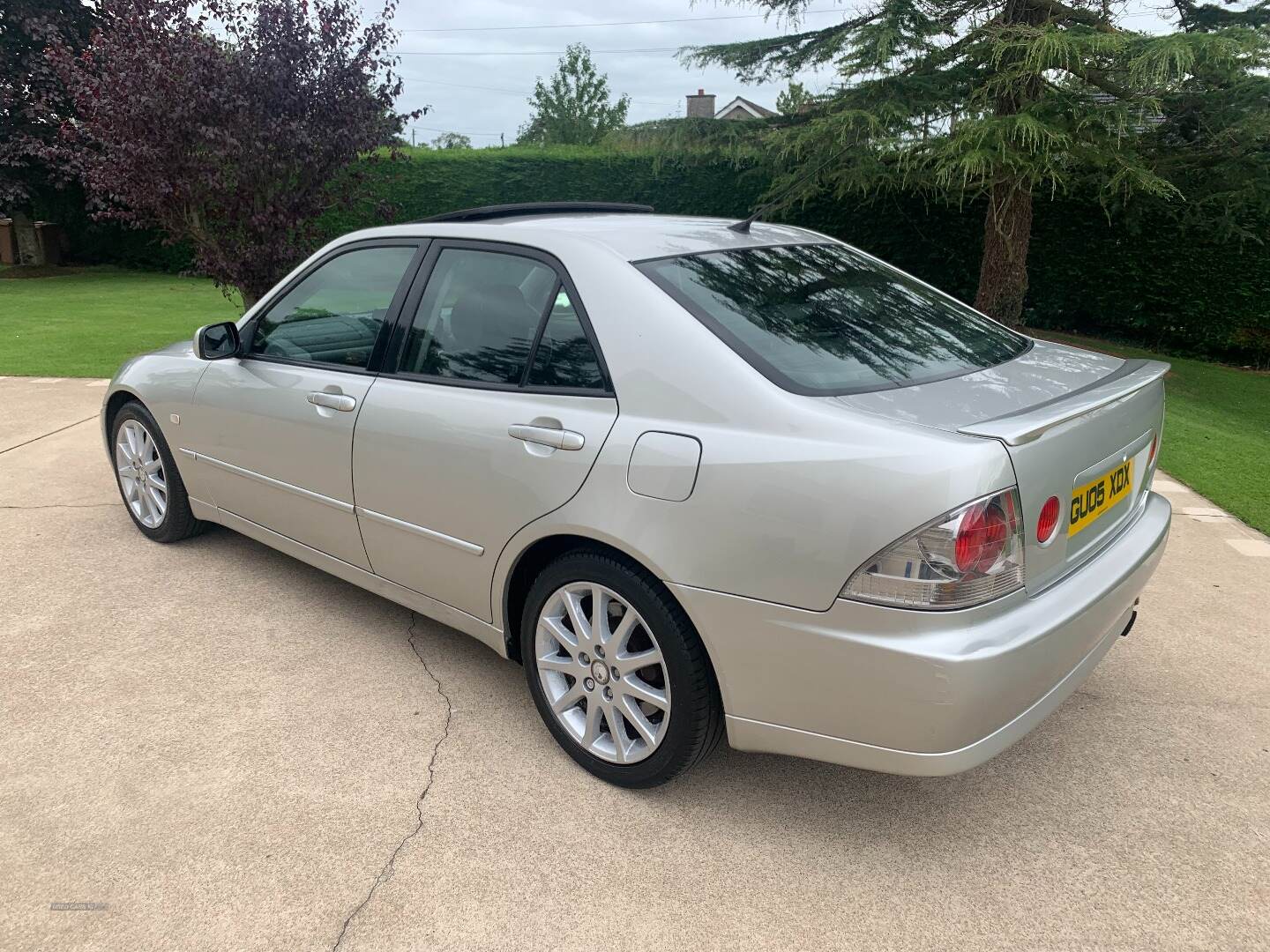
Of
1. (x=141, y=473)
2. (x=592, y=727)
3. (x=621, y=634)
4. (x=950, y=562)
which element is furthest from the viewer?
(x=141, y=473)

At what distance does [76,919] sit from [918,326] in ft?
9.14

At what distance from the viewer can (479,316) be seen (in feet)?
10.1

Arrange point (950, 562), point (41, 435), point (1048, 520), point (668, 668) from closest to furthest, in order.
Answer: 1. point (950, 562)
2. point (1048, 520)
3. point (668, 668)
4. point (41, 435)

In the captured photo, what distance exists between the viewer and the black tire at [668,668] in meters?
2.47

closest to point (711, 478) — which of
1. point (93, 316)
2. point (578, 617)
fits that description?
point (578, 617)

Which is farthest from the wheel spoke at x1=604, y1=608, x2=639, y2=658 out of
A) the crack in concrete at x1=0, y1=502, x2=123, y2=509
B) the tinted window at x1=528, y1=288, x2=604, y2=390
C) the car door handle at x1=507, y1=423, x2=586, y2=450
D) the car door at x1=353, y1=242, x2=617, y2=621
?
the crack in concrete at x1=0, y1=502, x2=123, y2=509

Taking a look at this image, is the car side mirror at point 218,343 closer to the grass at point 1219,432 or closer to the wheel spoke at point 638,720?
the wheel spoke at point 638,720

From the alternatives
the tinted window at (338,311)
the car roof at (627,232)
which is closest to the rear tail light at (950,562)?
the car roof at (627,232)

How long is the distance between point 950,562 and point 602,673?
1.06 m

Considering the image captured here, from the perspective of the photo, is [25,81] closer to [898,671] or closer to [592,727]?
[592,727]

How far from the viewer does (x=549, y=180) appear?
59.7ft

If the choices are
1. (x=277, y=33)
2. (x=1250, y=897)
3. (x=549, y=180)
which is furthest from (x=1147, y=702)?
(x=549, y=180)

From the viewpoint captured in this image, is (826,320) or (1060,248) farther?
(1060,248)

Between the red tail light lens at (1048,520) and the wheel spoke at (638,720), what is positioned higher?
the red tail light lens at (1048,520)
